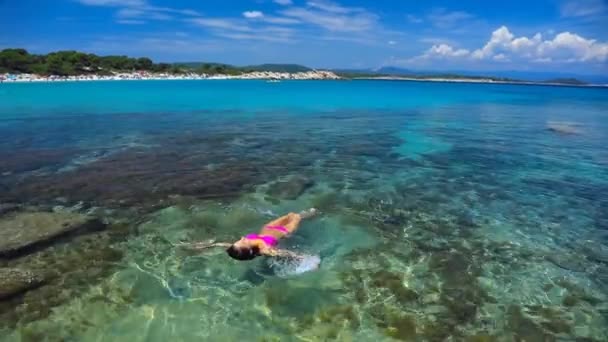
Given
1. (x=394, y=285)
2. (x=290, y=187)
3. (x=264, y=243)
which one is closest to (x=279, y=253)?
(x=264, y=243)

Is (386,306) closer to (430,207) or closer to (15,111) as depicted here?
(430,207)

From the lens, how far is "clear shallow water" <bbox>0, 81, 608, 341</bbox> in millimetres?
9141

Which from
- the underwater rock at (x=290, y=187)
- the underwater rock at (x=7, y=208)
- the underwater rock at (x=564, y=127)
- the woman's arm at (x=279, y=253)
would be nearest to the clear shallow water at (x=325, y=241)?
the underwater rock at (x=290, y=187)

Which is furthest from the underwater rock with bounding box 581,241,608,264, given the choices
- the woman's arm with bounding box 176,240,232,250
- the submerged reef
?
the woman's arm with bounding box 176,240,232,250

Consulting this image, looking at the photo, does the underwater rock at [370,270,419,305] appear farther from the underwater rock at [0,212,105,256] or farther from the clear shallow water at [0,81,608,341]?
the underwater rock at [0,212,105,256]

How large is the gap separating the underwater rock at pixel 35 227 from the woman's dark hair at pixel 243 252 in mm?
5044

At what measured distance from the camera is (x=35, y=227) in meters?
13.4

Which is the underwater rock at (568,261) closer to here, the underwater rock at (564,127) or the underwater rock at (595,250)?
the underwater rock at (595,250)

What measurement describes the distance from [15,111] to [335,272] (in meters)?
48.3

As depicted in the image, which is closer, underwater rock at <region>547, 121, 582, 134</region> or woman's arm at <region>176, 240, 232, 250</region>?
woman's arm at <region>176, 240, 232, 250</region>

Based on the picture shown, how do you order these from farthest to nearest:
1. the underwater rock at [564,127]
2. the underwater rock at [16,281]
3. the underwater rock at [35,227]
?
1. the underwater rock at [564,127]
2. the underwater rock at [35,227]
3. the underwater rock at [16,281]

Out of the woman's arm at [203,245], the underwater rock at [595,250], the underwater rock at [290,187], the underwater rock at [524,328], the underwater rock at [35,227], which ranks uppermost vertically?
the underwater rock at [290,187]

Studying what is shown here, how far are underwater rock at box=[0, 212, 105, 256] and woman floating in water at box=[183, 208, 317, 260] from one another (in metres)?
4.19

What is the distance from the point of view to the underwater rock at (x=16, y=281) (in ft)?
32.3
